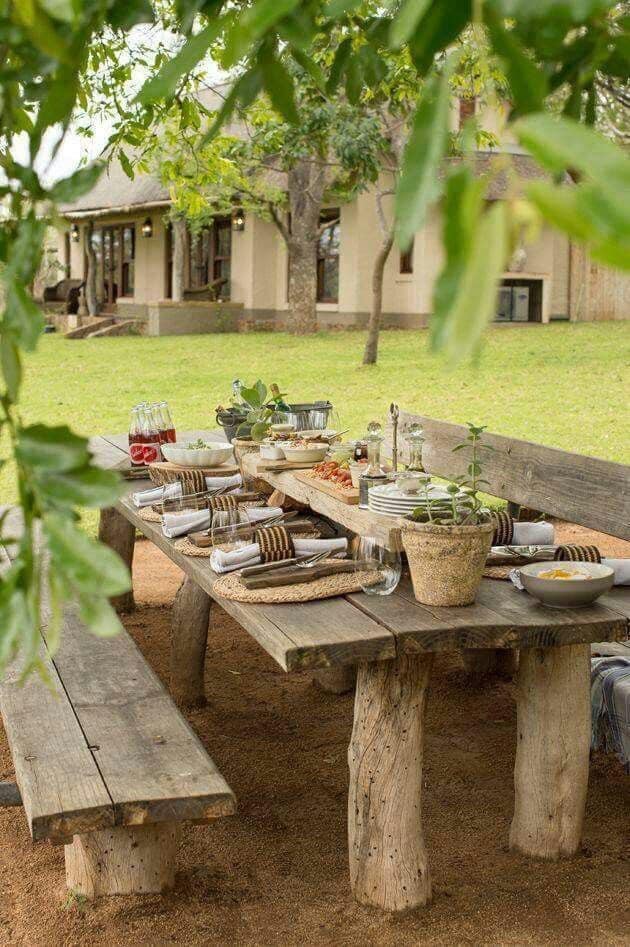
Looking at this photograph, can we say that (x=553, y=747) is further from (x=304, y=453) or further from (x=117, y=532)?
(x=117, y=532)

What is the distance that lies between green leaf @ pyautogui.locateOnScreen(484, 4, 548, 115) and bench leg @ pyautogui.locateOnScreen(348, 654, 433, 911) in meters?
2.40

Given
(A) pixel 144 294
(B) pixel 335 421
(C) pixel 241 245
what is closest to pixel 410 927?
(B) pixel 335 421

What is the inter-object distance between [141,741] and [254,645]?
2579 mm

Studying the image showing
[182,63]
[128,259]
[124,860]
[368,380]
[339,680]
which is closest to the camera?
[182,63]

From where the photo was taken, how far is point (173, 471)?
4.63 meters

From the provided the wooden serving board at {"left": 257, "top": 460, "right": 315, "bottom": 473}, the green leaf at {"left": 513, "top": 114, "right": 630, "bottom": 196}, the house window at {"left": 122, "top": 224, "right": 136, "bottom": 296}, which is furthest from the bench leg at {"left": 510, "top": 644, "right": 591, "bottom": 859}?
the house window at {"left": 122, "top": 224, "right": 136, "bottom": 296}

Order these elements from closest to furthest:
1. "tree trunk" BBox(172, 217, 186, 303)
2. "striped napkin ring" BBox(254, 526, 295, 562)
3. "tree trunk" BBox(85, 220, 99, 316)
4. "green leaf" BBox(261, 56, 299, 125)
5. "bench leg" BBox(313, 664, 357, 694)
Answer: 1. "green leaf" BBox(261, 56, 299, 125)
2. "striped napkin ring" BBox(254, 526, 295, 562)
3. "bench leg" BBox(313, 664, 357, 694)
4. "tree trunk" BBox(172, 217, 186, 303)
5. "tree trunk" BBox(85, 220, 99, 316)

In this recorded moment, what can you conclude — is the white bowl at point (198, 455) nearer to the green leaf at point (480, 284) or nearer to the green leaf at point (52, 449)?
the green leaf at point (52, 449)

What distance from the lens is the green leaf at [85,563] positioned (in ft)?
2.91

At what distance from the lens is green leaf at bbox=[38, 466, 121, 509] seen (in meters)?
0.93

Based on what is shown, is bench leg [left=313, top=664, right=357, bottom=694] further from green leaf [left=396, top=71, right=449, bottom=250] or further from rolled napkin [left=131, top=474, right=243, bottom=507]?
green leaf [left=396, top=71, right=449, bottom=250]

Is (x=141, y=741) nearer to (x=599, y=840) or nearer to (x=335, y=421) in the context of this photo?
(x=599, y=840)

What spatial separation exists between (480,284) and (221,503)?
3.49 m

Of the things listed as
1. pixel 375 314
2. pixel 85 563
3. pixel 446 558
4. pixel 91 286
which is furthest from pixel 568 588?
pixel 91 286
